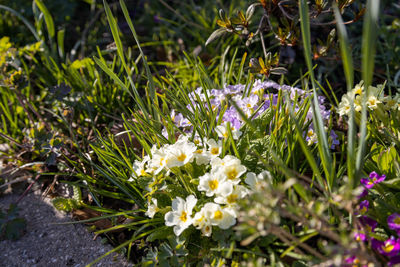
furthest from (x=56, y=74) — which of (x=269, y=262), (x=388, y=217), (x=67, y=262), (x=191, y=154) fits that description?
(x=388, y=217)

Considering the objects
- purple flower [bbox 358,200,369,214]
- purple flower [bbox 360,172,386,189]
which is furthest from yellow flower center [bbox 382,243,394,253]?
purple flower [bbox 360,172,386,189]

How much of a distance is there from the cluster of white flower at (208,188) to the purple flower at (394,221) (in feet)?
1.28

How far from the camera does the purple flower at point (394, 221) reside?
1.14 meters

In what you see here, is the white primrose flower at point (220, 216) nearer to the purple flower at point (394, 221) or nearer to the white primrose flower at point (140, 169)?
the white primrose flower at point (140, 169)

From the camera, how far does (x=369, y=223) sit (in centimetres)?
121

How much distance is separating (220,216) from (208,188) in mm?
96

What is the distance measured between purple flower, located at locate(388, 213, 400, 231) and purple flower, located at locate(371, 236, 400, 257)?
0.04m

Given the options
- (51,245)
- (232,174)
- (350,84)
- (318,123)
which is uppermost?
(350,84)

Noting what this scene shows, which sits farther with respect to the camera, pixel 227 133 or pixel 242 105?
pixel 242 105

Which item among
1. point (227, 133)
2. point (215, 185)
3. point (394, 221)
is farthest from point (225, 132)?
point (394, 221)

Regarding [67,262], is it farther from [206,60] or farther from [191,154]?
[206,60]

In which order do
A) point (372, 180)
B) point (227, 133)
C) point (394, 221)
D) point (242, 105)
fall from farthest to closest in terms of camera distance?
point (242, 105), point (227, 133), point (372, 180), point (394, 221)

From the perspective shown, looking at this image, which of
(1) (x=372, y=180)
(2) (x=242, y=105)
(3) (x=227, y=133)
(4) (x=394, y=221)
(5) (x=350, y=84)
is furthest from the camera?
(2) (x=242, y=105)

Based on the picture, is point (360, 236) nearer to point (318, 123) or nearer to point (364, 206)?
point (364, 206)
